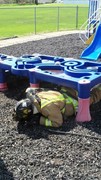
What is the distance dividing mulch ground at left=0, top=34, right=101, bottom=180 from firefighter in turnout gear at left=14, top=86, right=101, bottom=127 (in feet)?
0.39

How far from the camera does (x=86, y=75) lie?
5113 millimetres

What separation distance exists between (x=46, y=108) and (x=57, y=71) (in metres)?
1.34

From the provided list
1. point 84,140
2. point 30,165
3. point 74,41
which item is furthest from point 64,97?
point 74,41

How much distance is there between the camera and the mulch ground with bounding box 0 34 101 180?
3.40 meters

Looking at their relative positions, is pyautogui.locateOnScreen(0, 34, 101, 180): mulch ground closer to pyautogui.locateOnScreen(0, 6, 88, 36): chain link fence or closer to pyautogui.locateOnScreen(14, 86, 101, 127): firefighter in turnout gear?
pyautogui.locateOnScreen(14, 86, 101, 127): firefighter in turnout gear

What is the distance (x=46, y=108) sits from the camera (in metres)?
4.54

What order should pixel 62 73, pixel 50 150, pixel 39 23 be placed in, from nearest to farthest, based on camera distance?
1. pixel 50 150
2. pixel 62 73
3. pixel 39 23

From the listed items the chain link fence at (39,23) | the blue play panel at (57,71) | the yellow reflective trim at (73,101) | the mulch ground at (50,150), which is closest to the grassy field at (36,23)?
the chain link fence at (39,23)

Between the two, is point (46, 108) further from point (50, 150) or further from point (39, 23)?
point (39, 23)

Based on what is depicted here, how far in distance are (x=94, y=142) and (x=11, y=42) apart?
998cm

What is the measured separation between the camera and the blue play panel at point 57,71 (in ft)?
15.5

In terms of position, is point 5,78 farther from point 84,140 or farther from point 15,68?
point 84,140

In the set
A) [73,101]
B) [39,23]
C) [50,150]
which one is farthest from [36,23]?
[50,150]

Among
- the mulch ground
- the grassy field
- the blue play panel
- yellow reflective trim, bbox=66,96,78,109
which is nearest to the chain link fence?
the grassy field
